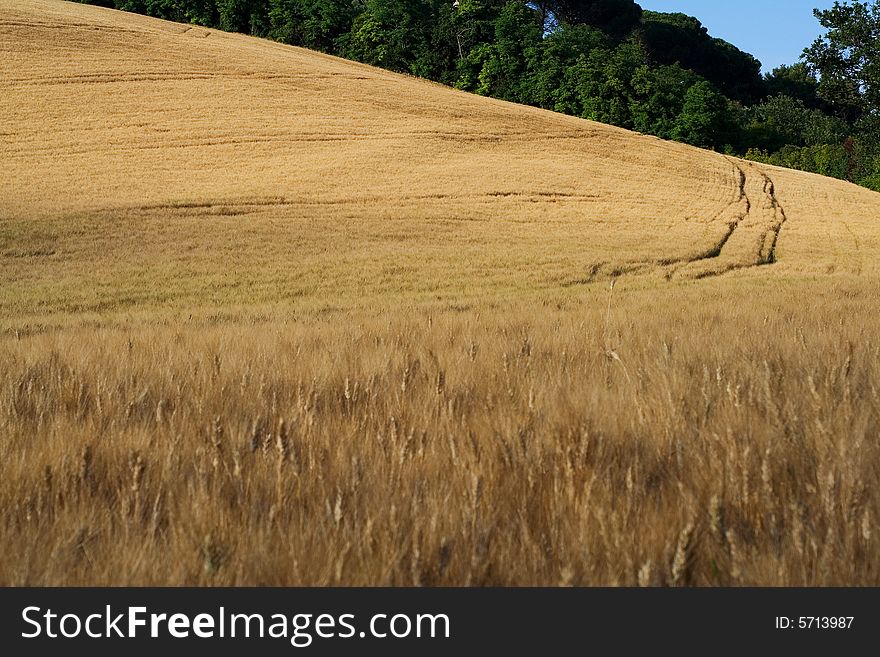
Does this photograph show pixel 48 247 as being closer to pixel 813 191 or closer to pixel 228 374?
pixel 228 374

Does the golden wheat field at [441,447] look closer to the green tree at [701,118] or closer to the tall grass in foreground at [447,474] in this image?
the tall grass in foreground at [447,474]

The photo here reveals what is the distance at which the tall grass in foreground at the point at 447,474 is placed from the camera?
4.75ft

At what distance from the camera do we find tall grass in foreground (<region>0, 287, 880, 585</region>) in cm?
145

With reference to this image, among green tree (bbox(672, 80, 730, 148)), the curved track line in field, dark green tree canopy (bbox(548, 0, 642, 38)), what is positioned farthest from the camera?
dark green tree canopy (bbox(548, 0, 642, 38))

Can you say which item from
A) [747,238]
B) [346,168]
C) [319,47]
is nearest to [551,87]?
[319,47]

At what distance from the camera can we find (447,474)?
6.29ft

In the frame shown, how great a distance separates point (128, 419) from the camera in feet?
8.31

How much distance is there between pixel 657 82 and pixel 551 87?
8.95 meters

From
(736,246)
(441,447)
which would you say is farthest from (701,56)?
(441,447)

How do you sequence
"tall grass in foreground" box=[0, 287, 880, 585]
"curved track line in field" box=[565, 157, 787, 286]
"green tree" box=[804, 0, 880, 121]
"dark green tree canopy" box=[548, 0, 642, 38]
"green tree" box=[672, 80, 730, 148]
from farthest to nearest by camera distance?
1. "dark green tree canopy" box=[548, 0, 642, 38]
2. "green tree" box=[672, 80, 730, 148]
3. "green tree" box=[804, 0, 880, 121]
4. "curved track line in field" box=[565, 157, 787, 286]
5. "tall grass in foreground" box=[0, 287, 880, 585]

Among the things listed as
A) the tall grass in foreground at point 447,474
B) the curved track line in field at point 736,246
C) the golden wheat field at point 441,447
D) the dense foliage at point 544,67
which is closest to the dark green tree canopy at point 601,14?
the dense foliage at point 544,67

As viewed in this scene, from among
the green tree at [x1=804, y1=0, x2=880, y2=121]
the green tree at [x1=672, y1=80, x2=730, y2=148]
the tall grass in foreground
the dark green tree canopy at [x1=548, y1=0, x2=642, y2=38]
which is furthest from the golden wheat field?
the dark green tree canopy at [x1=548, y1=0, x2=642, y2=38]

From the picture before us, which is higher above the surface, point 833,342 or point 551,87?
point 551,87

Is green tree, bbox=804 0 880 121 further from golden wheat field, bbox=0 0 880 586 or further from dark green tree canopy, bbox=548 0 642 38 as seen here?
dark green tree canopy, bbox=548 0 642 38
